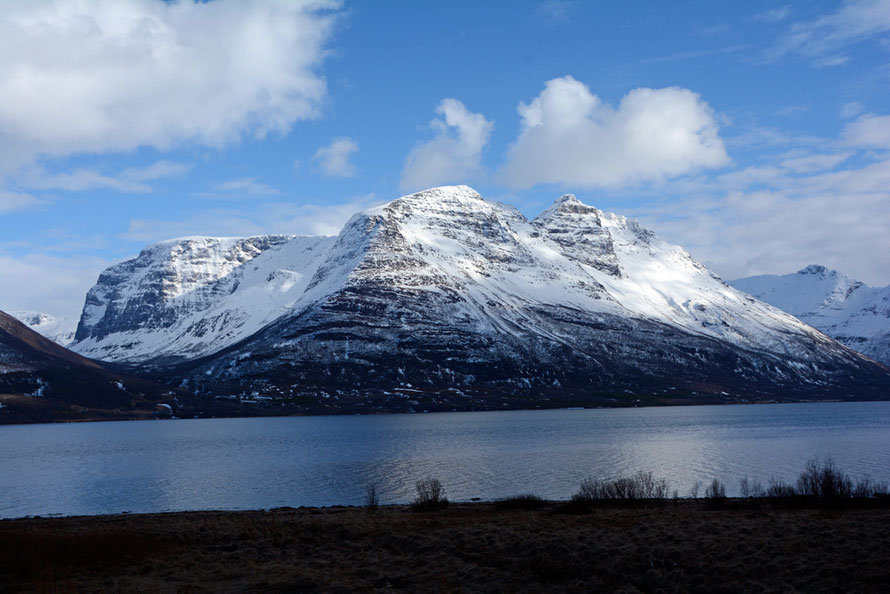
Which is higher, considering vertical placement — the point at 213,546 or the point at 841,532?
the point at 841,532

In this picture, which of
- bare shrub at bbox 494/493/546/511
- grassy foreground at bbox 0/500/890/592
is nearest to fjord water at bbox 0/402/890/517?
bare shrub at bbox 494/493/546/511

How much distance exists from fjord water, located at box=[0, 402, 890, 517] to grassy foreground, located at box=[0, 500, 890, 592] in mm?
29445

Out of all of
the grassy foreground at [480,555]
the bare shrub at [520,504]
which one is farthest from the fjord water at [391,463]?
the grassy foreground at [480,555]

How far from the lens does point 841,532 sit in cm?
3300

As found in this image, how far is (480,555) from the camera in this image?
3278cm

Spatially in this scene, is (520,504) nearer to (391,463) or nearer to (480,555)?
(480,555)

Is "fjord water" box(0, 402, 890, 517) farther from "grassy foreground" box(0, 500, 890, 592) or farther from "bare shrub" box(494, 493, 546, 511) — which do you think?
"grassy foreground" box(0, 500, 890, 592)

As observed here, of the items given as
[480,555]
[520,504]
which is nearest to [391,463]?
[520,504]

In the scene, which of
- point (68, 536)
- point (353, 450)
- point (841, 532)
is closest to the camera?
point (841, 532)

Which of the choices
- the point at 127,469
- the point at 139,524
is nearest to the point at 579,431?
the point at 127,469

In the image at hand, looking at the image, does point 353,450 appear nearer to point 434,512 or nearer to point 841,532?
point 434,512

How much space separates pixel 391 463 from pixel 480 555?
73.3 m

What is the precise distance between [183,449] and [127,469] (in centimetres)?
3259

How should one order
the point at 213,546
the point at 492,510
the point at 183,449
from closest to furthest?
1. the point at 213,546
2. the point at 492,510
3. the point at 183,449
